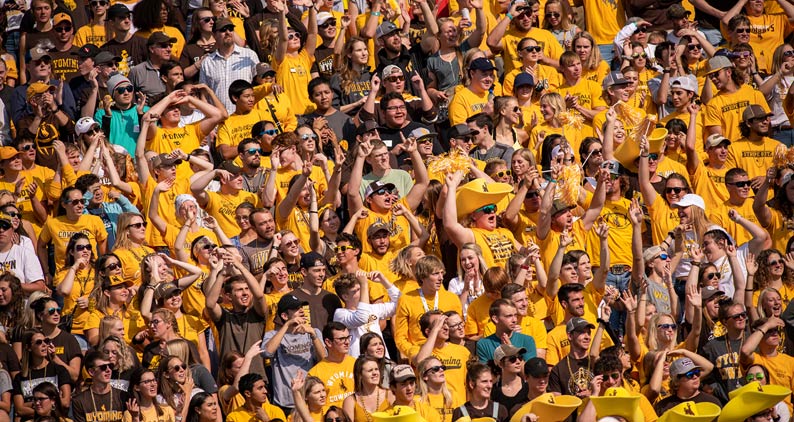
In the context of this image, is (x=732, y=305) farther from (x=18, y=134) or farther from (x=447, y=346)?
(x=18, y=134)

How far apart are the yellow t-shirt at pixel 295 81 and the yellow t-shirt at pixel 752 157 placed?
13.4ft

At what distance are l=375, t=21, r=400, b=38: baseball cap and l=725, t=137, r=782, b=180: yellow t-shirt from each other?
3.50 m

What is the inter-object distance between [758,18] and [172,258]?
7.81 m

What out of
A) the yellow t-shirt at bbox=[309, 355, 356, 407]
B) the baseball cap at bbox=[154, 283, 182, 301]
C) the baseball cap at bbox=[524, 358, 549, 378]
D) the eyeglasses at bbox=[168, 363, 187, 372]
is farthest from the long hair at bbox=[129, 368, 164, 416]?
the baseball cap at bbox=[524, 358, 549, 378]

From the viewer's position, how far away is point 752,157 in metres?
17.0

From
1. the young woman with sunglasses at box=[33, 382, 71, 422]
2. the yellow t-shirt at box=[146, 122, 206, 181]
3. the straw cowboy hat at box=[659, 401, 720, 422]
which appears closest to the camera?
the straw cowboy hat at box=[659, 401, 720, 422]

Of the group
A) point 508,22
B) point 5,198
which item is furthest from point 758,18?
point 5,198

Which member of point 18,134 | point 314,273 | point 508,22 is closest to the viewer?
point 314,273

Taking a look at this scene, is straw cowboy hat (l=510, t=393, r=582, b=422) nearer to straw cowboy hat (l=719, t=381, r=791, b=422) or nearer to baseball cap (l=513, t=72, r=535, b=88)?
straw cowboy hat (l=719, t=381, r=791, b=422)

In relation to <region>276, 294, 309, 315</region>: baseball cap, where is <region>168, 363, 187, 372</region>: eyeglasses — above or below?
below

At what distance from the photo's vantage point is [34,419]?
13180mm

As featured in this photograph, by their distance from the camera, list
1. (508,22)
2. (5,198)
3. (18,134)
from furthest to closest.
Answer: (508,22)
(18,134)
(5,198)

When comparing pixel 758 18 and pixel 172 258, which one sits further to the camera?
pixel 758 18

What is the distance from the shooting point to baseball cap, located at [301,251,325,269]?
14.0m
